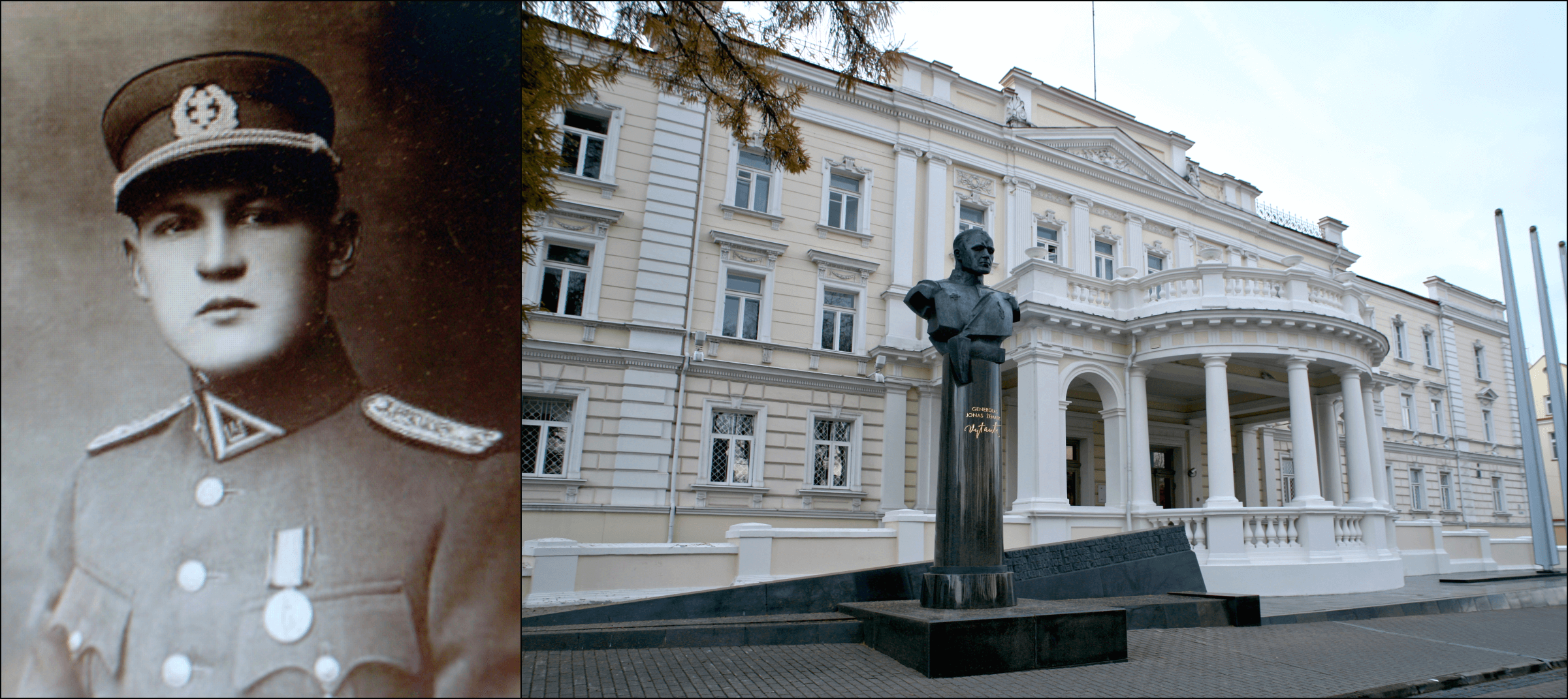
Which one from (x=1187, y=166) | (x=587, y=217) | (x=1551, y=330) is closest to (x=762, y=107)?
(x=1551, y=330)

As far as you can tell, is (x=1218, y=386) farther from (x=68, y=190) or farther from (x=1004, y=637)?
(x=68, y=190)

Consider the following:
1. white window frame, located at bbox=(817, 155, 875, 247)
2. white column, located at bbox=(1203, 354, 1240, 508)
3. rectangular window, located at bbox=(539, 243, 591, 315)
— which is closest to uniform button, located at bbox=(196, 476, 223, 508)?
rectangular window, located at bbox=(539, 243, 591, 315)

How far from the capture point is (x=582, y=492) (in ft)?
43.8

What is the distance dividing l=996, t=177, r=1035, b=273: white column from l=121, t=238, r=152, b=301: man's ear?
Result: 17.6 meters

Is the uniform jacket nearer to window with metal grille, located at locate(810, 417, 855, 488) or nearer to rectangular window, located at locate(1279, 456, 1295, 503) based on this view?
window with metal grille, located at locate(810, 417, 855, 488)

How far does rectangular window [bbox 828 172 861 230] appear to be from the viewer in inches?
674

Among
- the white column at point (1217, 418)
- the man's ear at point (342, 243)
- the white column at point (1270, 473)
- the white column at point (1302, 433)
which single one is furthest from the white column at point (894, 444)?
the man's ear at point (342, 243)

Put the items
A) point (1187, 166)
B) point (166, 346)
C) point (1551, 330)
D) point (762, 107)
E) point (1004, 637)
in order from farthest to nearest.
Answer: point (1187, 166), point (762, 107), point (1004, 637), point (1551, 330), point (166, 346)

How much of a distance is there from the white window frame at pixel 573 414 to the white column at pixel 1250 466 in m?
15.1

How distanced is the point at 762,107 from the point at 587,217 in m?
8.93

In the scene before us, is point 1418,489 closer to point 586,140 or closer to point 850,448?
point 850,448

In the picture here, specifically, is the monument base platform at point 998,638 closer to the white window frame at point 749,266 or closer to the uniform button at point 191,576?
the uniform button at point 191,576

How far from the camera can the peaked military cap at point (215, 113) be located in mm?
2535

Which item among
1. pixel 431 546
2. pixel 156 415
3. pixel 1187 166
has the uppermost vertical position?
pixel 1187 166
